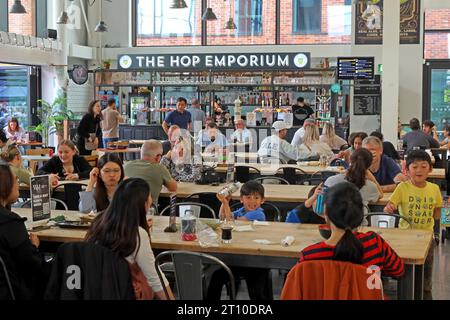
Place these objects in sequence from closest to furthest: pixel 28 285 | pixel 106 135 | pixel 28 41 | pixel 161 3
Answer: pixel 28 285 → pixel 106 135 → pixel 28 41 → pixel 161 3

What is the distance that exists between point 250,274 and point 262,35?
572 inches

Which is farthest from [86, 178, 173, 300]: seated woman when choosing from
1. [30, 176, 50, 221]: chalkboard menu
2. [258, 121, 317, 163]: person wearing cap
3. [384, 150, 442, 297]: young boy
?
[258, 121, 317, 163]: person wearing cap

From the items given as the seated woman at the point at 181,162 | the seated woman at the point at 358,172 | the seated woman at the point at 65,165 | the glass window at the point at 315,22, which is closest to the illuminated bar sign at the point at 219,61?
the glass window at the point at 315,22

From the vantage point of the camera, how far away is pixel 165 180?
21.7 feet

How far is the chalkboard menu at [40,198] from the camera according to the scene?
5.02m

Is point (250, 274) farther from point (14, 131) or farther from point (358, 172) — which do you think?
point (14, 131)

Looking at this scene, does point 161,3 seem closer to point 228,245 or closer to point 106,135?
point 106,135

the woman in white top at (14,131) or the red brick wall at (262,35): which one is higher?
the red brick wall at (262,35)

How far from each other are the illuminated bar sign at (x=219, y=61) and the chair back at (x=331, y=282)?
1221 cm

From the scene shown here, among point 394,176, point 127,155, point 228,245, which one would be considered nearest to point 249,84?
point 127,155

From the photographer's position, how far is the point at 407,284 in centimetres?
415

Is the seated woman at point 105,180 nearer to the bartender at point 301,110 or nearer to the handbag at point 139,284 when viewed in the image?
the handbag at point 139,284

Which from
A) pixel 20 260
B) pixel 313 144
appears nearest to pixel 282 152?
pixel 313 144

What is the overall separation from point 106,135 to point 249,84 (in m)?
3.59
